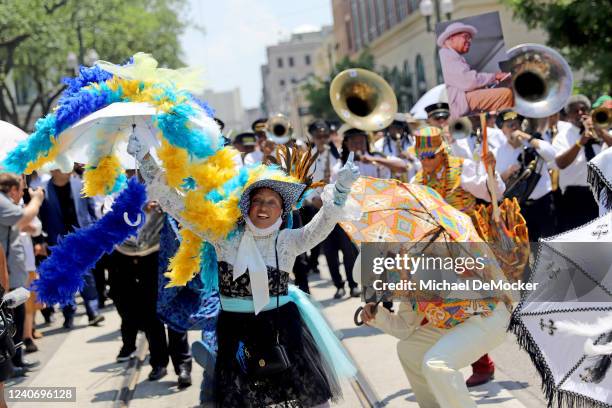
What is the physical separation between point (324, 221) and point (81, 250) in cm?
159

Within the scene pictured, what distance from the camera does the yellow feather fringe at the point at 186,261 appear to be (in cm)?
514

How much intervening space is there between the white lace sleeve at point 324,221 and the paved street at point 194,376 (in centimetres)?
155

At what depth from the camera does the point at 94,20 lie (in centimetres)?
2473

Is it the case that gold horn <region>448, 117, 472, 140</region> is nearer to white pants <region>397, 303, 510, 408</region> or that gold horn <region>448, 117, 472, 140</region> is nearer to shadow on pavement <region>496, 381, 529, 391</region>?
shadow on pavement <region>496, 381, 529, 391</region>

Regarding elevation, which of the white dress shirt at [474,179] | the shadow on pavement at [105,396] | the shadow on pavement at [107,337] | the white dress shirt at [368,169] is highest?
the white dress shirt at [368,169]

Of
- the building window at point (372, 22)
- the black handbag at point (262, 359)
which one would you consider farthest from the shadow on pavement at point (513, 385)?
the building window at point (372, 22)

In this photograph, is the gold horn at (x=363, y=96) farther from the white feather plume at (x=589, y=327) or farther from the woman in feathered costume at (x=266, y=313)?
the white feather plume at (x=589, y=327)

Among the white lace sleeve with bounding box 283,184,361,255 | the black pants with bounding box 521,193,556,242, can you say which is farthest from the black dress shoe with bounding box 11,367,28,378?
the black pants with bounding box 521,193,556,242

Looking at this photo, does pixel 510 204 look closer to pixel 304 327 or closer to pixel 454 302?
pixel 454 302

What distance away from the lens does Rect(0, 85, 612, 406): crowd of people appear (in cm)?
498

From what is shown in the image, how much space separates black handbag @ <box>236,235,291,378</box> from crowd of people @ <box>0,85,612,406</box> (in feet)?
0.26

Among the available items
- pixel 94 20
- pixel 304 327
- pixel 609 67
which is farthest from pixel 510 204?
pixel 94 20

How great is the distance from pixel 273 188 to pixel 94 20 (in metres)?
21.2

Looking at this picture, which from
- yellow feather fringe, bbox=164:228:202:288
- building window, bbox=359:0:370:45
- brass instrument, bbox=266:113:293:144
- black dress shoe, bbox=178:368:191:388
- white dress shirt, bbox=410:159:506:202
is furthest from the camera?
building window, bbox=359:0:370:45
